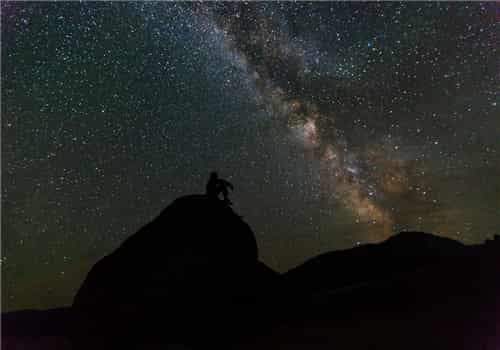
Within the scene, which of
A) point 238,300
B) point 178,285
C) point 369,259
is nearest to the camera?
point 178,285

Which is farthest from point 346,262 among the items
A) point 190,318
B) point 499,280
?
point 499,280

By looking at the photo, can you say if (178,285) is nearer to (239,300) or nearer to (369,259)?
(239,300)

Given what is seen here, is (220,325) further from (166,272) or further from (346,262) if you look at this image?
(346,262)

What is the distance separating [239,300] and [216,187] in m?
5.09

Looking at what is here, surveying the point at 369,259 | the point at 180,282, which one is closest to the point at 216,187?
the point at 180,282

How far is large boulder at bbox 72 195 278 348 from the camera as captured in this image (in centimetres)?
1391

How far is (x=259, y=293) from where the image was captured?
15781 mm

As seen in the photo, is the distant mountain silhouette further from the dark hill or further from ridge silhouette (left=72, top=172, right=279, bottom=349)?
the dark hill

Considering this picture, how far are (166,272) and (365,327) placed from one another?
8175mm

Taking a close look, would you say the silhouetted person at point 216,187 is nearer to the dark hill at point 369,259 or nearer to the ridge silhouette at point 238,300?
the ridge silhouette at point 238,300

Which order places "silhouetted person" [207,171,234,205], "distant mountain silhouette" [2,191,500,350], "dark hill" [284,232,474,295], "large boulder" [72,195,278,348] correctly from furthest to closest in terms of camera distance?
1. "dark hill" [284,232,474,295]
2. "silhouetted person" [207,171,234,205]
3. "large boulder" [72,195,278,348]
4. "distant mountain silhouette" [2,191,500,350]

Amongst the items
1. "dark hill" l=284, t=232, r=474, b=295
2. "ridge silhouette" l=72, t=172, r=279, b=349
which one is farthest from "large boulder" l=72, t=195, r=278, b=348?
"dark hill" l=284, t=232, r=474, b=295

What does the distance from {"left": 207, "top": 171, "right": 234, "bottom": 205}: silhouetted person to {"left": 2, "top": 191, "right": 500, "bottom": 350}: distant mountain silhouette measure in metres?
0.36

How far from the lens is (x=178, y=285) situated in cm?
1459
